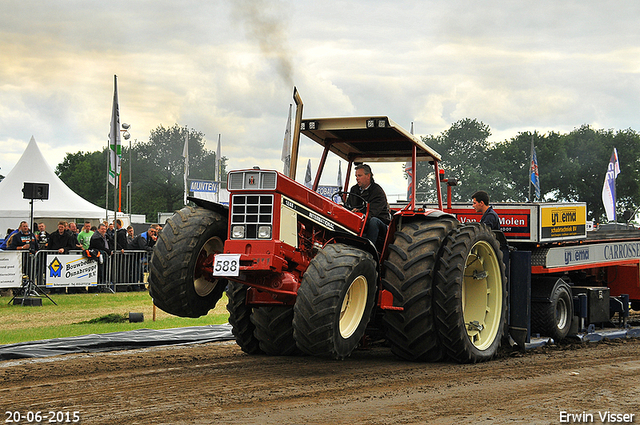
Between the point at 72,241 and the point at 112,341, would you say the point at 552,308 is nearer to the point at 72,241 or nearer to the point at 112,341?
the point at 112,341

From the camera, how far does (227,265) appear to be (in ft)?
21.3

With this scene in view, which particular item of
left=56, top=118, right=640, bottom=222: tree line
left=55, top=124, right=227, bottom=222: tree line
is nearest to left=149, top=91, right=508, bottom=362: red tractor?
left=56, top=118, right=640, bottom=222: tree line

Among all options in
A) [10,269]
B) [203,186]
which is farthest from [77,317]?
[203,186]

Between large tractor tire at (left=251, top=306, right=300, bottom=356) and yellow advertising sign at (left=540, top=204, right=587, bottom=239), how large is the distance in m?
4.42

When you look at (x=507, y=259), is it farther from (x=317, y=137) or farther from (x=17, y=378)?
(x=17, y=378)

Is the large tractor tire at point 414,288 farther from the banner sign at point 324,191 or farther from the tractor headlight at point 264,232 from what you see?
the tractor headlight at point 264,232

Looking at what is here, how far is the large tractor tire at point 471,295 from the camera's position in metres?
7.48

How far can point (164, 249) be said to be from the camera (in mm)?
6934

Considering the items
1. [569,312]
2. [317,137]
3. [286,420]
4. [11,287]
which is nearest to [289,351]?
[317,137]

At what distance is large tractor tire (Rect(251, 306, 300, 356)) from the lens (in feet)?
26.4

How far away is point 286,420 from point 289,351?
334 centimetres

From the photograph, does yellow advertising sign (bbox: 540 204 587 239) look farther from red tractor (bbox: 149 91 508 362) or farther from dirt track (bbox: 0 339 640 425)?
dirt track (bbox: 0 339 640 425)

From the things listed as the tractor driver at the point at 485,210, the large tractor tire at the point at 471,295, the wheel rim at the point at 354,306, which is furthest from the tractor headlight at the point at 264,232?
the tractor driver at the point at 485,210

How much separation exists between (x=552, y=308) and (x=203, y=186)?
61.3 feet
